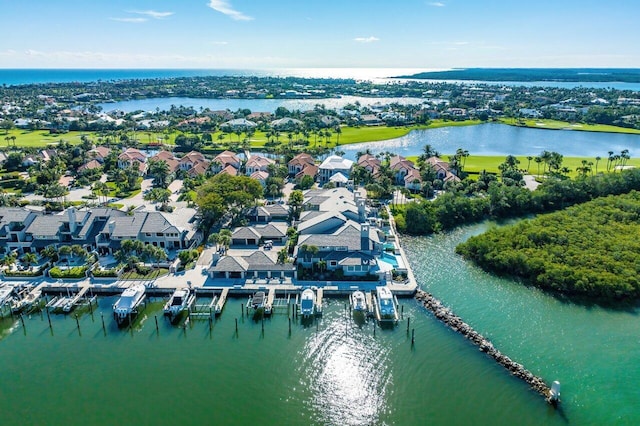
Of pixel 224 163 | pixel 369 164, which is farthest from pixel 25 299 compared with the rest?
pixel 369 164

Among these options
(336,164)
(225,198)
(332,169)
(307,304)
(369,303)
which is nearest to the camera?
(307,304)

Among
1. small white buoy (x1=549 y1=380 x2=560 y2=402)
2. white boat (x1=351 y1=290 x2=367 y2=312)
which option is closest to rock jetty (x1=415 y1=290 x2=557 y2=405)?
small white buoy (x1=549 y1=380 x2=560 y2=402)

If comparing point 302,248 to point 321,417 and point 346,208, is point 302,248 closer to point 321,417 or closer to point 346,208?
point 346,208

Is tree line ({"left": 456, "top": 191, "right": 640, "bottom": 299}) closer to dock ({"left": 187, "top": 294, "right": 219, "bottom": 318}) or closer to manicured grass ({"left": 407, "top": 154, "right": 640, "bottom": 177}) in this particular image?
dock ({"left": 187, "top": 294, "right": 219, "bottom": 318})

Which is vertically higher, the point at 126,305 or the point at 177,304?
the point at 126,305

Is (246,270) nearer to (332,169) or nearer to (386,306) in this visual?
(386,306)

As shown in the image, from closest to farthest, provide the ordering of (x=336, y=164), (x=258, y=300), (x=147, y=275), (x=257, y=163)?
(x=258, y=300) < (x=147, y=275) < (x=336, y=164) < (x=257, y=163)

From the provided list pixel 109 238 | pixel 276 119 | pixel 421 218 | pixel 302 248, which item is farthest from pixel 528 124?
pixel 109 238
